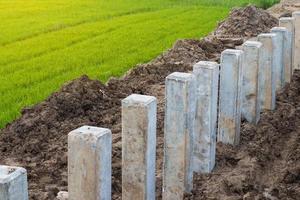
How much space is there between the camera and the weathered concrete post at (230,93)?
566cm

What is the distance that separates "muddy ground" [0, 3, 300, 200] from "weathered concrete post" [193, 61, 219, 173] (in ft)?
0.50

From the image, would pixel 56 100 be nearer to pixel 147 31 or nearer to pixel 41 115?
pixel 41 115

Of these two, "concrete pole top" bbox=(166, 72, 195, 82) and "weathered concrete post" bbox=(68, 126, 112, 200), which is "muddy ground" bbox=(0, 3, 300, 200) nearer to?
"concrete pole top" bbox=(166, 72, 195, 82)

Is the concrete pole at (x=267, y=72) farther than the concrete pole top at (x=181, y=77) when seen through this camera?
Yes

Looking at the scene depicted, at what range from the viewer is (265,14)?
15.6m

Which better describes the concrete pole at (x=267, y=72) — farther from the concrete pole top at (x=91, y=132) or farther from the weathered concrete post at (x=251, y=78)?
the concrete pole top at (x=91, y=132)

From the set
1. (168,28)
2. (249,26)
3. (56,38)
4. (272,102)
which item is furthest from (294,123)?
(168,28)

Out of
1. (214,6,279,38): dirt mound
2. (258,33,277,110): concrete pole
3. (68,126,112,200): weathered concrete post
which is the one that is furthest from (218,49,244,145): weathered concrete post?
(214,6,279,38): dirt mound

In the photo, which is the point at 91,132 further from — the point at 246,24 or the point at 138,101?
the point at 246,24

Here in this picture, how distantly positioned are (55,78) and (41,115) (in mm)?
3525

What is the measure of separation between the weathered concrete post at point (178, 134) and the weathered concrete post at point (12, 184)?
153 cm

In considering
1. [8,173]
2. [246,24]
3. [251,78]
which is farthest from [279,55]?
[246,24]

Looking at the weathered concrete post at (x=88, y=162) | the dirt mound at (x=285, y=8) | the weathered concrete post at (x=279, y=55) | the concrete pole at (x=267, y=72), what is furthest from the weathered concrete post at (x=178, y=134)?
the dirt mound at (x=285, y=8)

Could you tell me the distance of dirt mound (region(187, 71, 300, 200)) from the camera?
4.81m
